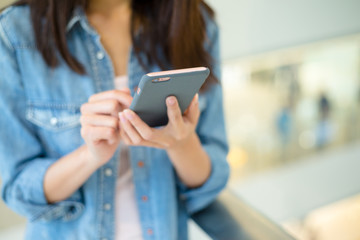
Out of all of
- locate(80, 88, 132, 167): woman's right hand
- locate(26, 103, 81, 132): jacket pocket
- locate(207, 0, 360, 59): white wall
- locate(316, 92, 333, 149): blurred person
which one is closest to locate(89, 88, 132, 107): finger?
locate(80, 88, 132, 167): woman's right hand

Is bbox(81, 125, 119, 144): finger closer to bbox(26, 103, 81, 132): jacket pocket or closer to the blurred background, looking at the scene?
bbox(26, 103, 81, 132): jacket pocket

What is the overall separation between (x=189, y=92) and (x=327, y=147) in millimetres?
1944

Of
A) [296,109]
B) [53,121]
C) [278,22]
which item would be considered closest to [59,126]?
[53,121]

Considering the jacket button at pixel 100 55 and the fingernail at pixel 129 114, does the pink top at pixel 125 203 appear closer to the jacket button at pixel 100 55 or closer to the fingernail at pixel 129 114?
the jacket button at pixel 100 55

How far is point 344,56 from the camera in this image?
6.55 ft

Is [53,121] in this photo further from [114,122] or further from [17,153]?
[114,122]

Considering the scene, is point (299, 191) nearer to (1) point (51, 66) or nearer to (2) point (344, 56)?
(2) point (344, 56)

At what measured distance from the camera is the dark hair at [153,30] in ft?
1.86

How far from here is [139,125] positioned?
423 mm

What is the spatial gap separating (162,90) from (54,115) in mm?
266

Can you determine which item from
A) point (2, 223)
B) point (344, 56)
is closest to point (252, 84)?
point (344, 56)

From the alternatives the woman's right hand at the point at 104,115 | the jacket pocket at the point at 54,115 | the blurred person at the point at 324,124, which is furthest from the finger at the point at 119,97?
the blurred person at the point at 324,124

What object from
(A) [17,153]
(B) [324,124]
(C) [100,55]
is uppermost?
(C) [100,55]

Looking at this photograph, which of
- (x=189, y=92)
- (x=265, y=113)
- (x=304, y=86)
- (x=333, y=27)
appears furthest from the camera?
(x=304, y=86)
